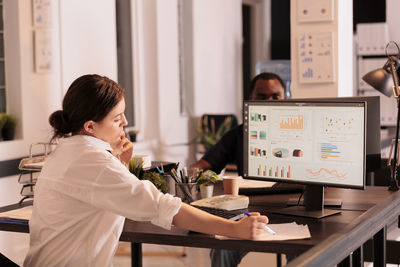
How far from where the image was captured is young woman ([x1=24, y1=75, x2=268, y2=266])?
6.39 ft

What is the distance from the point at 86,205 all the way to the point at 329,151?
3.11 feet

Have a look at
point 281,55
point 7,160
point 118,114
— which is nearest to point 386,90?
point 118,114

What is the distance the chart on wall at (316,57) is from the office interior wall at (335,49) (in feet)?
0.08

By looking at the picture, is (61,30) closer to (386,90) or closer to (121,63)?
(121,63)

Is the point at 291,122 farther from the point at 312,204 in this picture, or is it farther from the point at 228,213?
the point at 228,213

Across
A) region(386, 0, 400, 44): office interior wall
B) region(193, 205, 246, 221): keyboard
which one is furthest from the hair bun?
region(386, 0, 400, 44): office interior wall

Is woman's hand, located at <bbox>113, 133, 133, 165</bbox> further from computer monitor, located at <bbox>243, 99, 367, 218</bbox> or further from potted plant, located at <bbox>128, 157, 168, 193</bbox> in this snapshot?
computer monitor, located at <bbox>243, 99, 367, 218</bbox>

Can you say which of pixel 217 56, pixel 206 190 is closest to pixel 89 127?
pixel 206 190

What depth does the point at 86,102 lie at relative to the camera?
208 cm

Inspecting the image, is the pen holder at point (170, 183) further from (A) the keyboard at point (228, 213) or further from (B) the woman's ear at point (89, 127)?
(B) the woman's ear at point (89, 127)

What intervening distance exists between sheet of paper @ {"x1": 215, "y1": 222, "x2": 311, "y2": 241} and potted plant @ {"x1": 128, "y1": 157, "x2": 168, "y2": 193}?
0.67 meters

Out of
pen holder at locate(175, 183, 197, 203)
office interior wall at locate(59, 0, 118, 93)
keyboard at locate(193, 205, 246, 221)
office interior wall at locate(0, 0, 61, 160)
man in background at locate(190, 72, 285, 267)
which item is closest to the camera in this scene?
keyboard at locate(193, 205, 246, 221)

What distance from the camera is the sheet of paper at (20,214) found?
2482 mm

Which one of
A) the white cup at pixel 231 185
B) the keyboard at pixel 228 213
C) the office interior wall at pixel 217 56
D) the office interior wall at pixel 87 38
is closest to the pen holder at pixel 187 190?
the white cup at pixel 231 185
